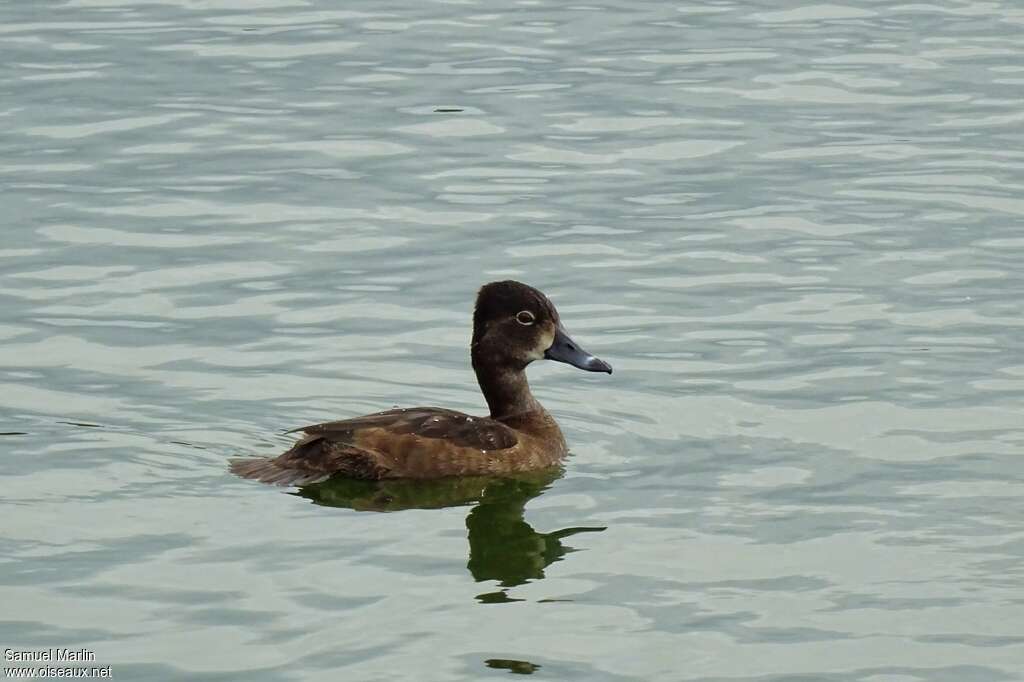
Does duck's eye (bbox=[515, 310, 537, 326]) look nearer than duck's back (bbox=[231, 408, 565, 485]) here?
No

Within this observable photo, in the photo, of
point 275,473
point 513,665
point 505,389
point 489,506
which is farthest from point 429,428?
point 513,665

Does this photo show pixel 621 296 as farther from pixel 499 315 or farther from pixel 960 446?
pixel 960 446

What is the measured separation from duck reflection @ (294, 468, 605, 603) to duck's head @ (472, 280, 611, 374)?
0.98 meters

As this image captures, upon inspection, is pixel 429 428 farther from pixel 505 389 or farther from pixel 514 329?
pixel 514 329

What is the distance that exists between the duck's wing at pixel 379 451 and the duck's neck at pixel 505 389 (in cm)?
87

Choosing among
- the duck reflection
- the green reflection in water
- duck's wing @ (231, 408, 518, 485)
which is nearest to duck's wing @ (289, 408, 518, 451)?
duck's wing @ (231, 408, 518, 485)

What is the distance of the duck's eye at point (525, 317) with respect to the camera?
13.6 metres

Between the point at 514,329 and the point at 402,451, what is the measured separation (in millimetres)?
1472

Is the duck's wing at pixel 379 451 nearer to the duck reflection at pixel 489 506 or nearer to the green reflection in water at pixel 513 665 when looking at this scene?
the duck reflection at pixel 489 506

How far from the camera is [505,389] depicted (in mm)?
13688

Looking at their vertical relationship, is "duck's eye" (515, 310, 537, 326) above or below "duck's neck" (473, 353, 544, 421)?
above

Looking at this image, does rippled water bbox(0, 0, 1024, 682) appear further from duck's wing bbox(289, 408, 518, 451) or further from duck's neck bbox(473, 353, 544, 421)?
duck's neck bbox(473, 353, 544, 421)

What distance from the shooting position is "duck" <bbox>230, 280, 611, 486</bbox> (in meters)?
12.4

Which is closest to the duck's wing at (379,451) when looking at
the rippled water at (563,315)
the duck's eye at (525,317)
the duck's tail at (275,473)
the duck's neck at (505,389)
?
the duck's tail at (275,473)
